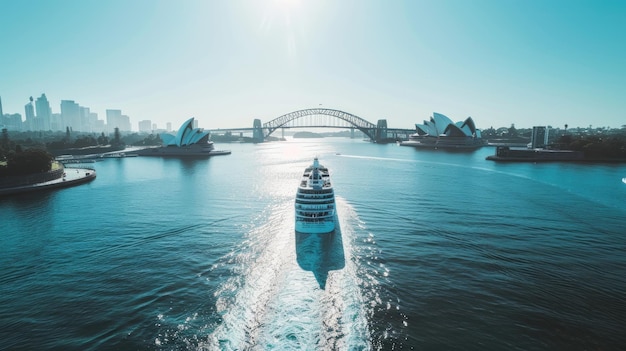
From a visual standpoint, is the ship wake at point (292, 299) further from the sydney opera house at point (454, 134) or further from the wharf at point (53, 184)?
the sydney opera house at point (454, 134)

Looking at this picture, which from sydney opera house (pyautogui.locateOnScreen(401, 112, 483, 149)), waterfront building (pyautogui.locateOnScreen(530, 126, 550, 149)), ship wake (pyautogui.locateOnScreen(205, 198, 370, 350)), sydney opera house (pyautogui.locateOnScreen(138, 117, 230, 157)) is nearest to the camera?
ship wake (pyautogui.locateOnScreen(205, 198, 370, 350))

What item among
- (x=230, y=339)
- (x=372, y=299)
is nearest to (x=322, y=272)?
(x=372, y=299)

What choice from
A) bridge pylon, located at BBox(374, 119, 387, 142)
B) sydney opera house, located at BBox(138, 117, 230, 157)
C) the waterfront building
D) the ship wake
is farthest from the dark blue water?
bridge pylon, located at BBox(374, 119, 387, 142)

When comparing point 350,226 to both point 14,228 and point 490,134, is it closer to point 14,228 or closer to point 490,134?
point 14,228

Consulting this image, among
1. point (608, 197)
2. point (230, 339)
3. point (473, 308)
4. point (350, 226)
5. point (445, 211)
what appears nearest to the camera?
point (230, 339)

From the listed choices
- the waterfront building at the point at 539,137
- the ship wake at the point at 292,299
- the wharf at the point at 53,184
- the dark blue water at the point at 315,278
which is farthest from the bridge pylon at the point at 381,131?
the ship wake at the point at 292,299

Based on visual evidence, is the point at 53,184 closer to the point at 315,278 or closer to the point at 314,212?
the point at 314,212

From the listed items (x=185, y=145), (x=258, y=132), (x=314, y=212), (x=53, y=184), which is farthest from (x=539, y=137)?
(x=258, y=132)

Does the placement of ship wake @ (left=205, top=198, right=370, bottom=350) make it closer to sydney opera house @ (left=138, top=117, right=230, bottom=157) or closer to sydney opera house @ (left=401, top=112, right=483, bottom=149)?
sydney opera house @ (left=138, top=117, right=230, bottom=157)
